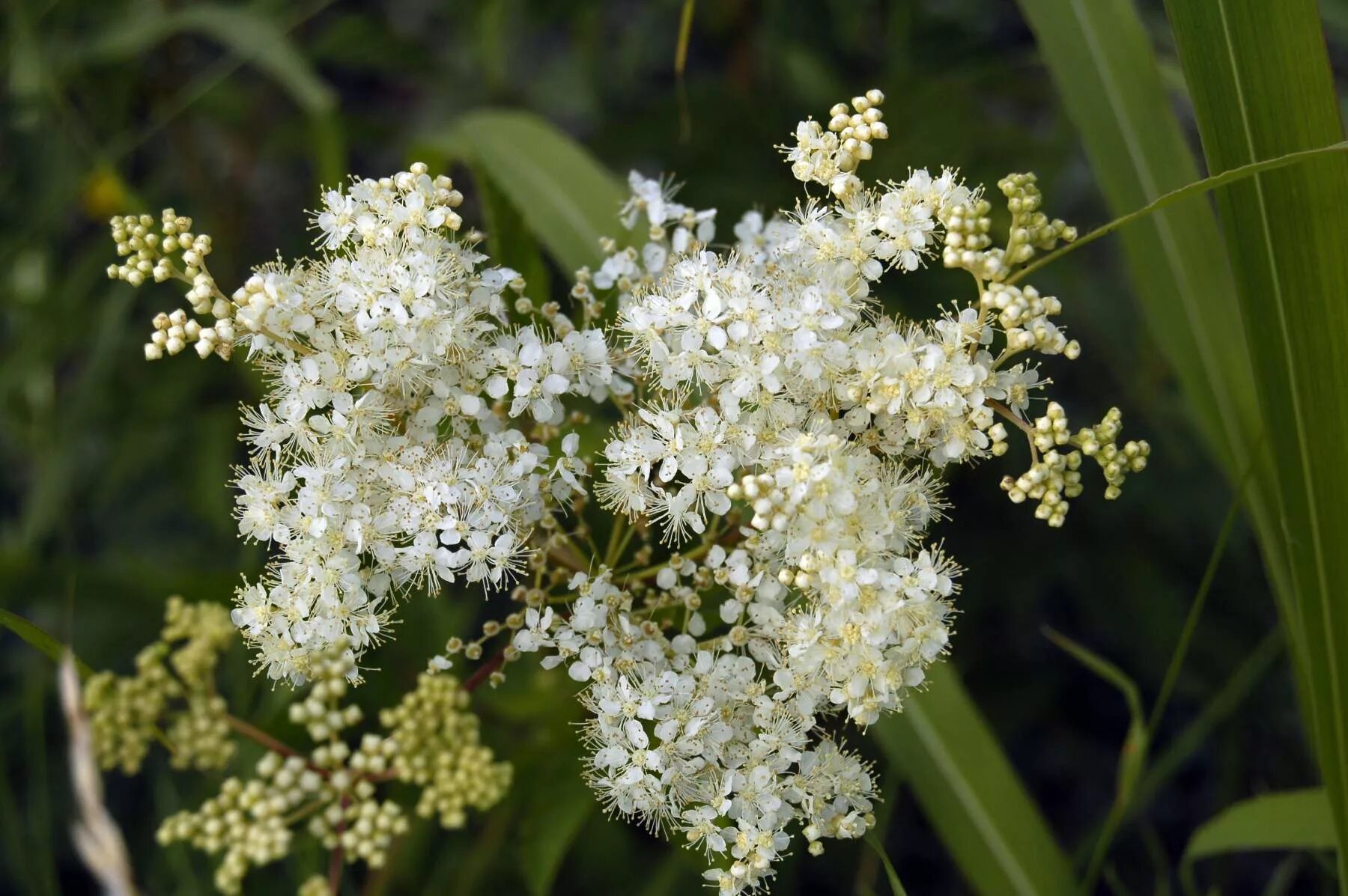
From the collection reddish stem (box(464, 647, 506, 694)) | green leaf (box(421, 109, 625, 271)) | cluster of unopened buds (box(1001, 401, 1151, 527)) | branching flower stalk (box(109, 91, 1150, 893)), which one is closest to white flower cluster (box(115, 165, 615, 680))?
branching flower stalk (box(109, 91, 1150, 893))

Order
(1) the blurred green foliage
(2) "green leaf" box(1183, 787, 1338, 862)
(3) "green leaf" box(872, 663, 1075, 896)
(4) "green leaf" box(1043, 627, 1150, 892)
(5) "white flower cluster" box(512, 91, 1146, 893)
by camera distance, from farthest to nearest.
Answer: (1) the blurred green foliage
(3) "green leaf" box(872, 663, 1075, 896)
(2) "green leaf" box(1183, 787, 1338, 862)
(4) "green leaf" box(1043, 627, 1150, 892)
(5) "white flower cluster" box(512, 91, 1146, 893)

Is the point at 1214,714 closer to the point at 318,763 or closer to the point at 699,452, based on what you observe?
the point at 699,452

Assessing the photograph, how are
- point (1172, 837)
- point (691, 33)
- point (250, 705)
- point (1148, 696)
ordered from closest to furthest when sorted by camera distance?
point (250, 705), point (1148, 696), point (1172, 837), point (691, 33)

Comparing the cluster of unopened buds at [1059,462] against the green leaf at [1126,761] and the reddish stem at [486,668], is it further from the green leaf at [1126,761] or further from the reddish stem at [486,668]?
the reddish stem at [486,668]

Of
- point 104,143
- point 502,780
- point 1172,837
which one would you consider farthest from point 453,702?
point 1172,837

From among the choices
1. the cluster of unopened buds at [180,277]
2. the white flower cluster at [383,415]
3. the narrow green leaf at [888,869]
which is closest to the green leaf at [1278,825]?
the narrow green leaf at [888,869]

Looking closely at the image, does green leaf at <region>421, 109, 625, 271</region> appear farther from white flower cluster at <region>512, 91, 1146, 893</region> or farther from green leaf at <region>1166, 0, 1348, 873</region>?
green leaf at <region>1166, 0, 1348, 873</region>

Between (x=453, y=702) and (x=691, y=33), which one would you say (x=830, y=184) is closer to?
(x=453, y=702)
